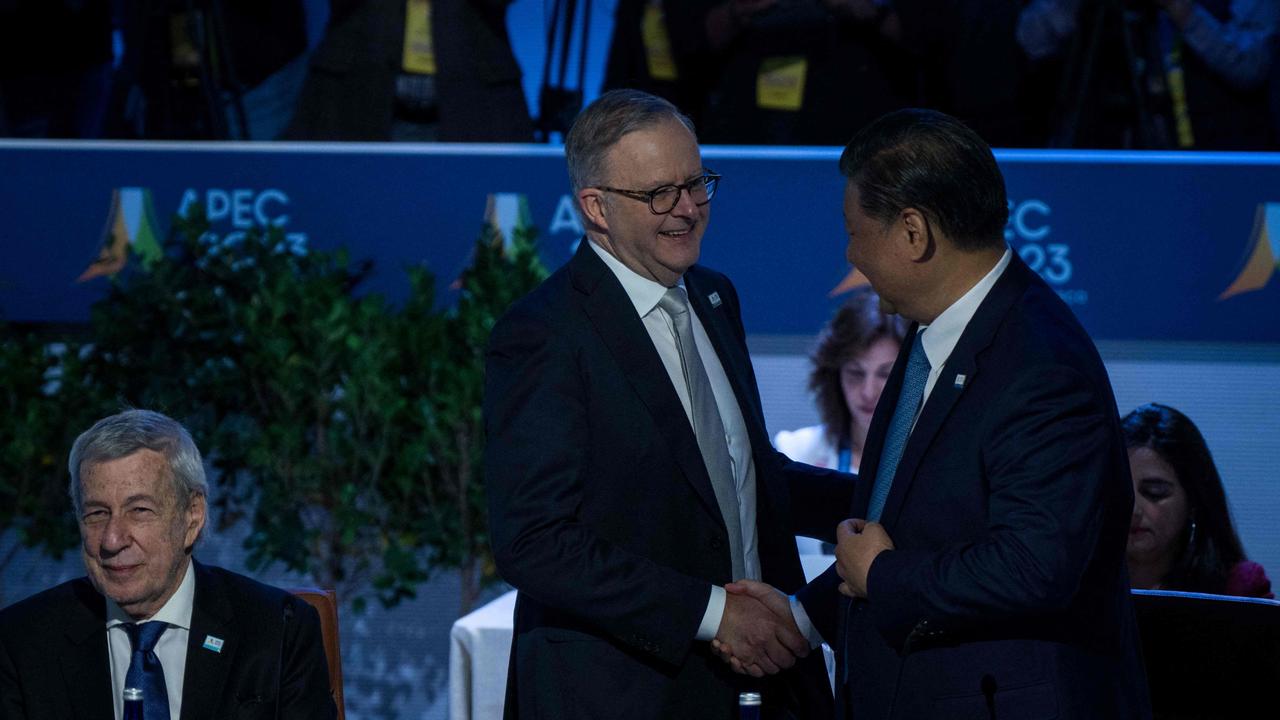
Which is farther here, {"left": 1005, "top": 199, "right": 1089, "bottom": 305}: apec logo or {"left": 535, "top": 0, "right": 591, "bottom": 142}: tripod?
{"left": 535, "top": 0, "right": 591, "bottom": 142}: tripod

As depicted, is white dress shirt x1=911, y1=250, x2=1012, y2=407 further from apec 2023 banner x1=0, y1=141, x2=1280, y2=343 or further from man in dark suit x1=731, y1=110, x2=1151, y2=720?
apec 2023 banner x1=0, y1=141, x2=1280, y2=343

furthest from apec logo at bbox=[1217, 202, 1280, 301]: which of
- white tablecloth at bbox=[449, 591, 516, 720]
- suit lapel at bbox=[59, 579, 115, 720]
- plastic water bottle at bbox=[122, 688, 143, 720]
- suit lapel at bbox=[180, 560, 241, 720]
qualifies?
plastic water bottle at bbox=[122, 688, 143, 720]

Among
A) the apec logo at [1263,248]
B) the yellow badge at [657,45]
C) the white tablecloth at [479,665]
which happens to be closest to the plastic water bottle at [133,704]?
the white tablecloth at [479,665]

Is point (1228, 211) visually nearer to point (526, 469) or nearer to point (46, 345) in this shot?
point (526, 469)

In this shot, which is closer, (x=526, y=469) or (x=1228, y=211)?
(x=526, y=469)

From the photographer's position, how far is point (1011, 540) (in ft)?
5.57

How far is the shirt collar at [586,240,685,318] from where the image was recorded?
2.18m

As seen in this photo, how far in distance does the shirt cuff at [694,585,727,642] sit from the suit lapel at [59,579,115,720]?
34.2 inches

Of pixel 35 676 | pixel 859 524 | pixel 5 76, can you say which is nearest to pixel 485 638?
pixel 35 676

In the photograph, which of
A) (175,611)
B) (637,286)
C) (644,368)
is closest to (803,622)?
(644,368)

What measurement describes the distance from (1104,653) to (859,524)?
1.14ft

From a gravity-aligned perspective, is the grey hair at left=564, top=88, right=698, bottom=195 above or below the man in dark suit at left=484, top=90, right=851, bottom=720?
above

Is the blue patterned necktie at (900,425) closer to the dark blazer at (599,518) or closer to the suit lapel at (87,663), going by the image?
the dark blazer at (599,518)

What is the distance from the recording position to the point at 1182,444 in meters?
3.09
